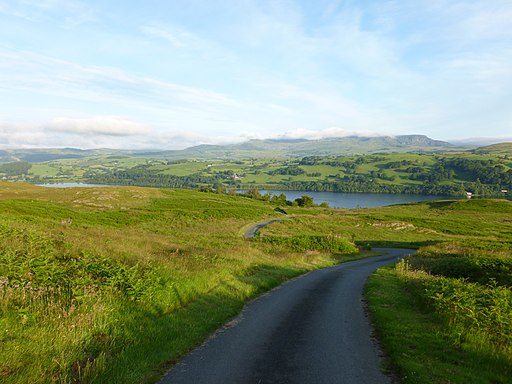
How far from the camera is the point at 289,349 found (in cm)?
1012

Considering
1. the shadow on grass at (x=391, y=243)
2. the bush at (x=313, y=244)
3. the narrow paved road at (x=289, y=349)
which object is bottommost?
the shadow on grass at (x=391, y=243)

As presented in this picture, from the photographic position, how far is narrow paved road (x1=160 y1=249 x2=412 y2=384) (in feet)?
27.0

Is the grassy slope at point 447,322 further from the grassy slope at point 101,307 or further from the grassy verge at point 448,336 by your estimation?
the grassy slope at point 101,307

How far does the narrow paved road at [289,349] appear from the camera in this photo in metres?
8.24

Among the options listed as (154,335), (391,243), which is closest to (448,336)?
(154,335)

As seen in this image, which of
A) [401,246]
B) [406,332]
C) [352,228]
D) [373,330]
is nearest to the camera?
[406,332]

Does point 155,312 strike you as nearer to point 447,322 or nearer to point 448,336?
point 448,336

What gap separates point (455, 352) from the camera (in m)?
9.56

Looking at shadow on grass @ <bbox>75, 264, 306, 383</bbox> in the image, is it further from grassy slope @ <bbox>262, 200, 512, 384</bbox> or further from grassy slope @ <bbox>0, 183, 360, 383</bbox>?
grassy slope @ <bbox>262, 200, 512, 384</bbox>

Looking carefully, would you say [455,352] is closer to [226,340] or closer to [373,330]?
[373,330]

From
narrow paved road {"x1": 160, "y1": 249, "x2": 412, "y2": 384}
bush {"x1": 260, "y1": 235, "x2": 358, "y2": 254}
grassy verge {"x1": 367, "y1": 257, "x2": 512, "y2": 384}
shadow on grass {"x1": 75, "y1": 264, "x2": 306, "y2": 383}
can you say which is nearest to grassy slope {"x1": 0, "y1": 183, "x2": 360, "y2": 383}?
shadow on grass {"x1": 75, "y1": 264, "x2": 306, "y2": 383}

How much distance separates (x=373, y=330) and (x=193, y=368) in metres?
7.15

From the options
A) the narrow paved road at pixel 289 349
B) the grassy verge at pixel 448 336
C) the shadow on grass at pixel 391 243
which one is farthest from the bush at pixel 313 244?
the grassy verge at pixel 448 336

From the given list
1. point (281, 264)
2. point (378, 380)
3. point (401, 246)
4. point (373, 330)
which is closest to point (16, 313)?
point (378, 380)
